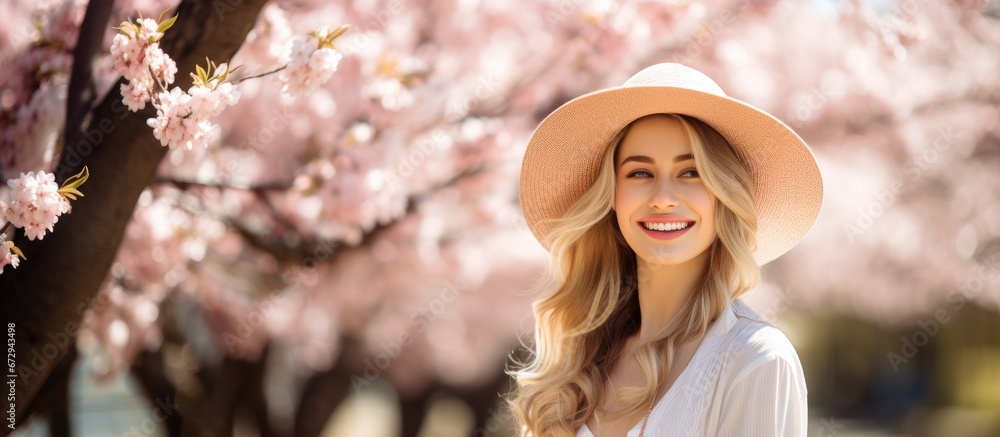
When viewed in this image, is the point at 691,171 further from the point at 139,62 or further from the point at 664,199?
the point at 139,62

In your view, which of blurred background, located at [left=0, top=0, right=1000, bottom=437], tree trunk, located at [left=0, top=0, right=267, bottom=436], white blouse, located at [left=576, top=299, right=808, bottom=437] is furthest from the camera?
blurred background, located at [left=0, top=0, right=1000, bottom=437]

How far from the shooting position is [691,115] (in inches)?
80.5

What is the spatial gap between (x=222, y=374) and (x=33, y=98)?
12.0 ft

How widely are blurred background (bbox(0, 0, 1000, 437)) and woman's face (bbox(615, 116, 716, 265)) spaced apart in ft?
4.17

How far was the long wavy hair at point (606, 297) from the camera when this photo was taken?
2.02 meters

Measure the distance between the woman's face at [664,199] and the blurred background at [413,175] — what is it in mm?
1270

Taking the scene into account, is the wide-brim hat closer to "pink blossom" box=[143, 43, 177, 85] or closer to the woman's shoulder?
the woman's shoulder

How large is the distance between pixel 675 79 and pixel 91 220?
1321mm

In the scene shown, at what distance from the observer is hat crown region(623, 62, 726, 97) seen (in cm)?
200

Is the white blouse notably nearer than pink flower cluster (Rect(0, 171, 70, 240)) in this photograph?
Yes

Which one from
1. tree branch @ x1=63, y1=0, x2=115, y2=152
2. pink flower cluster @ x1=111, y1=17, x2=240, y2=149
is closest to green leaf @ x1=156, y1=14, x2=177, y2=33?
pink flower cluster @ x1=111, y1=17, x2=240, y2=149

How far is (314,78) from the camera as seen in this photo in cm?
244

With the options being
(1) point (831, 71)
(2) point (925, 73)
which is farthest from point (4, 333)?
(2) point (925, 73)

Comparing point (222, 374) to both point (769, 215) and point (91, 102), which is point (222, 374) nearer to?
point (91, 102)
